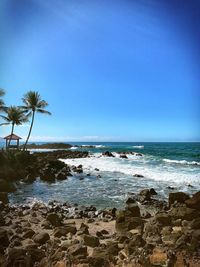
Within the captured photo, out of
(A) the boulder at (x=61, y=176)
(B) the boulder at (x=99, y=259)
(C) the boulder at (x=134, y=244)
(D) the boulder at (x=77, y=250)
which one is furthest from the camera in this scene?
(A) the boulder at (x=61, y=176)

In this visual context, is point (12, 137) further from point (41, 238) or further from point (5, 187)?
point (41, 238)

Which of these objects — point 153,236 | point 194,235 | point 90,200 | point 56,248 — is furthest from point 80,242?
point 90,200

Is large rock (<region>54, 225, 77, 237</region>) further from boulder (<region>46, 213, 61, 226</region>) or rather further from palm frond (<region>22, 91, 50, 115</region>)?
palm frond (<region>22, 91, 50, 115</region>)

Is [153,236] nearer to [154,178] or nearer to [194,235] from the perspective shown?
[194,235]

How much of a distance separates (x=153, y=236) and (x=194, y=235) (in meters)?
1.41

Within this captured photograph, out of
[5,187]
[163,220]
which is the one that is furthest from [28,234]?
[5,187]

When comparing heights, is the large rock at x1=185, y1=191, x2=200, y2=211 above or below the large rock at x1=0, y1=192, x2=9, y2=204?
above

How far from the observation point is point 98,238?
8.97 m

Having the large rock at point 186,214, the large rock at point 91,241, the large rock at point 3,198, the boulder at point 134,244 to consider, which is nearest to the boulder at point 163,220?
the large rock at point 186,214

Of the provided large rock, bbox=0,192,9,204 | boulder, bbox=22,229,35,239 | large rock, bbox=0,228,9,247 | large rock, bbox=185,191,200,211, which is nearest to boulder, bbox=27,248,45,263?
large rock, bbox=0,228,9,247

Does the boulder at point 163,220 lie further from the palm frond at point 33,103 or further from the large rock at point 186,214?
the palm frond at point 33,103

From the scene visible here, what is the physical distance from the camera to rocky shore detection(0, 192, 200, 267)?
7.03 meters

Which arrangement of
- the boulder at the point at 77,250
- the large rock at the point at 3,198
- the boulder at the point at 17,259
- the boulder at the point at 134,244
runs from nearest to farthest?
the boulder at the point at 17,259, the boulder at the point at 77,250, the boulder at the point at 134,244, the large rock at the point at 3,198

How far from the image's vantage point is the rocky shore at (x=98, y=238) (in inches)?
277
